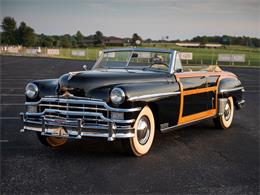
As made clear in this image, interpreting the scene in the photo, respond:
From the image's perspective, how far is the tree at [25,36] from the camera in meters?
108

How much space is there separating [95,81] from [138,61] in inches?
64.3

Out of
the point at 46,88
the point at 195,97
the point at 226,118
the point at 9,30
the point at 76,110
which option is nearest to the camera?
the point at 76,110

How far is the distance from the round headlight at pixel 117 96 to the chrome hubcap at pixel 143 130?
515 mm

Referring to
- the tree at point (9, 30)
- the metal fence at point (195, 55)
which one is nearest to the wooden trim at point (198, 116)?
the metal fence at point (195, 55)

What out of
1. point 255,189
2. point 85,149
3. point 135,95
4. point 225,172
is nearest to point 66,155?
point 85,149

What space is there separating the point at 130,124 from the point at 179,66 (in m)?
2.15

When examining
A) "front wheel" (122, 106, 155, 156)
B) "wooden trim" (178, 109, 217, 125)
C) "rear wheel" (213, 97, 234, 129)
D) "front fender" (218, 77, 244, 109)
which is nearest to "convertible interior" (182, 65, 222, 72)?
"front fender" (218, 77, 244, 109)

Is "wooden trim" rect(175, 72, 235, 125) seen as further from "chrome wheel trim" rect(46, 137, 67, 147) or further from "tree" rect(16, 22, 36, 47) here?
"tree" rect(16, 22, 36, 47)

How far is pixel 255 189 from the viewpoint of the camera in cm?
447

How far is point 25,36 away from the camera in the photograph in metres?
108

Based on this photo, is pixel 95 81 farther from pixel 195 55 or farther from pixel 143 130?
pixel 195 55

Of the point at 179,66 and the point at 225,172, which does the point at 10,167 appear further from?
the point at 179,66

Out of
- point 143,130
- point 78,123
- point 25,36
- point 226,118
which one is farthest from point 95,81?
point 25,36

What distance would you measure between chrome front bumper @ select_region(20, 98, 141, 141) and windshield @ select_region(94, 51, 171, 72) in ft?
5.11
